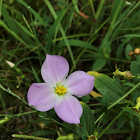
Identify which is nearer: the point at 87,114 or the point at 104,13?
the point at 87,114

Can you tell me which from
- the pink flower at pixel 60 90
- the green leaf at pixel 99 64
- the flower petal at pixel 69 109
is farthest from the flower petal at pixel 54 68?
the green leaf at pixel 99 64

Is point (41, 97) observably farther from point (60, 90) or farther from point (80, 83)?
point (80, 83)

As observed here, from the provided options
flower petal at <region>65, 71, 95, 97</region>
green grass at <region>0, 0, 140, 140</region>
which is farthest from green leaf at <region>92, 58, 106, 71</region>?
flower petal at <region>65, 71, 95, 97</region>

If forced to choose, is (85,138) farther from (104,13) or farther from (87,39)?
(104,13)

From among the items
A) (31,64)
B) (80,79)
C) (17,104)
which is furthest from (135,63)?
(17,104)

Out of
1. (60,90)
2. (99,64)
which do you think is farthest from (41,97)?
(99,64)

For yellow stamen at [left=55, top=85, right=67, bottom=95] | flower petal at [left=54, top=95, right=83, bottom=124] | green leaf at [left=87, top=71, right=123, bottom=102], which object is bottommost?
flower petal at [left=54, top=95, right=83, bottom=124]

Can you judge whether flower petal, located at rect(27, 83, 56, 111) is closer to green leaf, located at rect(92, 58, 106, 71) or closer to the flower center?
the flower center
